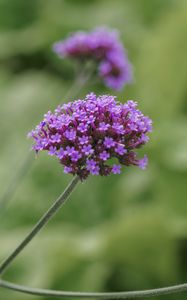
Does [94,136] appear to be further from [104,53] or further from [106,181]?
[106,181]

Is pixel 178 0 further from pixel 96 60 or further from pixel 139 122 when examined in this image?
pixel 139 122

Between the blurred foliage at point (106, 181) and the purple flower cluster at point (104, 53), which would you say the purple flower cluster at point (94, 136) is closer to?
the purple flower cluster at point (104, 53)

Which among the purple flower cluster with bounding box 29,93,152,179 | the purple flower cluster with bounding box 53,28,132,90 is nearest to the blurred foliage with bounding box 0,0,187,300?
the purple flower cluster with bounding box 53,28,132,90

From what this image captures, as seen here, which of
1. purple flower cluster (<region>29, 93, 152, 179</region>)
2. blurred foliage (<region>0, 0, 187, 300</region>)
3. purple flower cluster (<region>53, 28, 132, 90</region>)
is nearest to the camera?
purple flower cluster (<region>29, 93, 152, 179</region>)

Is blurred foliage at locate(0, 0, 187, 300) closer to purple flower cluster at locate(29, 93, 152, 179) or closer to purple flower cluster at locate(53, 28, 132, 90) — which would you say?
purple flower cluster at locate(53, 28, 132, 90)

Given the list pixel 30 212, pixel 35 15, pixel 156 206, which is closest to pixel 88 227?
pixel 30 212

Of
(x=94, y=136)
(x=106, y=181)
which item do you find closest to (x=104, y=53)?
(x=94, y=136)

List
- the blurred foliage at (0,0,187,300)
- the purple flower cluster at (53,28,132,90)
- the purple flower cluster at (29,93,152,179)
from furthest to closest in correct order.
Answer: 1. the blurred foliage at (0,0,187,300)
2. the purple flower cluster at (53,28,132,90)
3. the purple flower cluster at (29,93,152,179)
